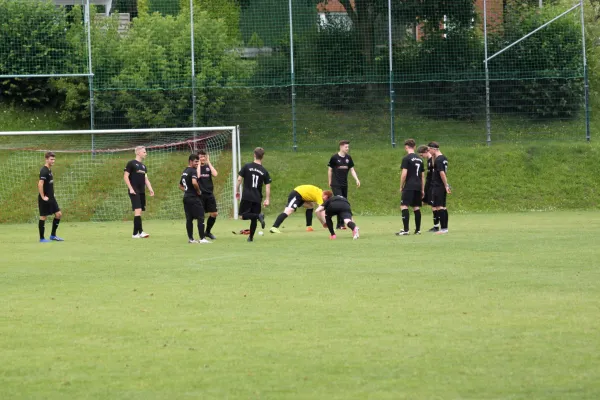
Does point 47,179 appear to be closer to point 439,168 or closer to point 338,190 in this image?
point 338,190

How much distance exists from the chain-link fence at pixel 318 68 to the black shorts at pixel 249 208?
13.0 m

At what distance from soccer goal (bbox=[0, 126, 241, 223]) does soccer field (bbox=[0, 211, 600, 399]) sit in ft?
36.5

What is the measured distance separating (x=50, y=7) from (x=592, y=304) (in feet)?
92.1

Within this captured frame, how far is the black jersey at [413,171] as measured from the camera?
62.2 ft

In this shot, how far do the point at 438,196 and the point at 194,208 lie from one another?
4.71 metres

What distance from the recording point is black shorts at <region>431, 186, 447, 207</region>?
19.2 metres

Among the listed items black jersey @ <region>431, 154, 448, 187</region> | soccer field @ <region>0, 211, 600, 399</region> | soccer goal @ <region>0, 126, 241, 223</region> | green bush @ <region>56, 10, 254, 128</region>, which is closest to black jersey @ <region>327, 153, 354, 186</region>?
black jersey @ <region>431, 154, 448, 187</region>

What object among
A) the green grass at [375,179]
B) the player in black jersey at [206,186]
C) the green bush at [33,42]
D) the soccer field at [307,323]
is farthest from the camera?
the green bush at [33,42]

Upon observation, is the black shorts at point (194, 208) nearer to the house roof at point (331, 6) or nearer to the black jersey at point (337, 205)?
the black jersey at point (337, 205)

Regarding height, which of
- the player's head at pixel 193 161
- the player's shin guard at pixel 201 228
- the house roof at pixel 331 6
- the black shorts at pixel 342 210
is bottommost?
the player's shin guard at pixel 201 228

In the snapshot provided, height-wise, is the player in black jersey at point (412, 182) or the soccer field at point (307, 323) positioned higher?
the player in black jersey at point (412, 182)

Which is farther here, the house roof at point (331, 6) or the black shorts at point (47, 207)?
the house roof at point (331, 6)

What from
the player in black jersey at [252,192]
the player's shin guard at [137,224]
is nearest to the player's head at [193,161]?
the player in black jersey at [252,192]

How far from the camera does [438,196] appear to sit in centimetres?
1920
